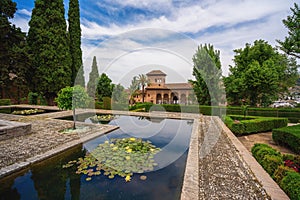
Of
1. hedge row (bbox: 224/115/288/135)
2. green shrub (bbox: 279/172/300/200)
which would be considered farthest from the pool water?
hedge row (bbox: 224/115/288/135)

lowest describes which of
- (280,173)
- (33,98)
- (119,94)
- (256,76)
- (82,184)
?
(82,184)

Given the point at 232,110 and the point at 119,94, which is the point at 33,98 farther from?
the point at 232,110

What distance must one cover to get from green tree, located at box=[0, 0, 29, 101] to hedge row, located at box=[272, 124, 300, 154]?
1804 cm

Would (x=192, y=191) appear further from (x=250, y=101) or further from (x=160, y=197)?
(x=250, y=101)

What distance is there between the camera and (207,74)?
14.0m

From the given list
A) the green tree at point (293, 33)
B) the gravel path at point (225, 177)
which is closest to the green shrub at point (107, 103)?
the gravel path at point (225, 177)

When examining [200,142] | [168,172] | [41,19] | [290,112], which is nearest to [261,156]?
[200,142]

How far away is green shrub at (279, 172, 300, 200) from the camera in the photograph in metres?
2.04

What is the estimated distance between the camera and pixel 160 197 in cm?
241

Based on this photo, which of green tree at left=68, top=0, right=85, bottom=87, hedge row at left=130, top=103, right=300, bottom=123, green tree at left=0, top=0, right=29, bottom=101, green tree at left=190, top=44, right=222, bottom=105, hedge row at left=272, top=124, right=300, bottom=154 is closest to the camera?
hedge row at left=272, top=124, right=300, bottom=154

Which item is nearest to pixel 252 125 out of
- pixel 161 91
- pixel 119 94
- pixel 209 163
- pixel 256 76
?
pixel 209 163

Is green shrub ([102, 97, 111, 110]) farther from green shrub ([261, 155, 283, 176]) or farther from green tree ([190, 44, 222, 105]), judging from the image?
green shrub ([261, 155, 283, 176])

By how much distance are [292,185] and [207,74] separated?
12819mm

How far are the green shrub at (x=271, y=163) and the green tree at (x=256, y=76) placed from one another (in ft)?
37.8
